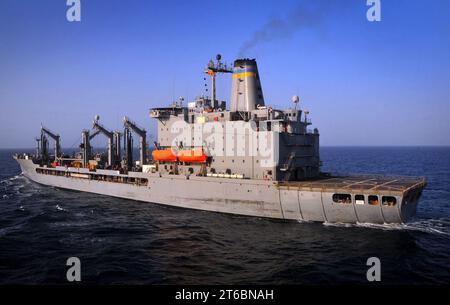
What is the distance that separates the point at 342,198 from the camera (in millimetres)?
29062

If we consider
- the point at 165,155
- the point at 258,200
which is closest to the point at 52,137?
the point at 165,155

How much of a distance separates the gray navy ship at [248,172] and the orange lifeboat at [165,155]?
120mm

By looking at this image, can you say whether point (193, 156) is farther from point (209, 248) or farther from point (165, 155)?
point (209, 248)

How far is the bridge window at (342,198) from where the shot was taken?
93.7 feet

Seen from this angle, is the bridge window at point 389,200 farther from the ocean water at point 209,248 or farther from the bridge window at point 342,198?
the bridge window at point 342,198

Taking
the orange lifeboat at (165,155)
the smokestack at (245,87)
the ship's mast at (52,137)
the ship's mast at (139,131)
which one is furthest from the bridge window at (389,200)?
the ship's mast at (52,137)

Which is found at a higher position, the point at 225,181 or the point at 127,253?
the point at 225,181

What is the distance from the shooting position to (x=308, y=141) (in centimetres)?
3750

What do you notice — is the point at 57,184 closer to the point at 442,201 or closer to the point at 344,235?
the point at 344,235

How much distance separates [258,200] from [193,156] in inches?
374

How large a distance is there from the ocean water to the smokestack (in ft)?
40.5

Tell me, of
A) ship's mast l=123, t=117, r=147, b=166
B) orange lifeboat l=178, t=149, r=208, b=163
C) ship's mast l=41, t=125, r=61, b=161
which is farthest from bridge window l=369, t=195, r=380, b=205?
ship's mast l=41, t=125, r=61, b=161
